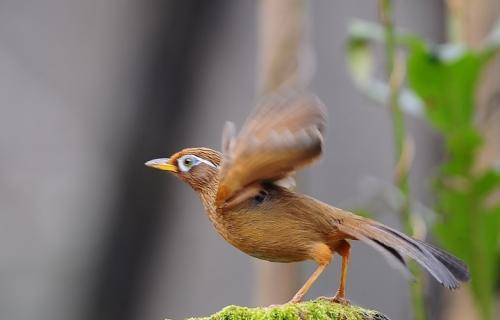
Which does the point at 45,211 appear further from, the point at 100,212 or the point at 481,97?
the point at 481,97

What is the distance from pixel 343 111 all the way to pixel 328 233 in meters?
5.22

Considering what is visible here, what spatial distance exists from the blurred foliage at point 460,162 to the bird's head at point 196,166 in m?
1.91

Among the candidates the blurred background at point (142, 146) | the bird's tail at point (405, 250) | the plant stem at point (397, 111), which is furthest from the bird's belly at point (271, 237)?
the blurred background at point (142, 146)

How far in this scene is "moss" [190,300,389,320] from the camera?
2.72m

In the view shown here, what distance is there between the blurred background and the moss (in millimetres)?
4697

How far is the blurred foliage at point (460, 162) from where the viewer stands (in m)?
4.72

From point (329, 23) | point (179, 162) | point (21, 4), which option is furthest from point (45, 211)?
point (179, 162)

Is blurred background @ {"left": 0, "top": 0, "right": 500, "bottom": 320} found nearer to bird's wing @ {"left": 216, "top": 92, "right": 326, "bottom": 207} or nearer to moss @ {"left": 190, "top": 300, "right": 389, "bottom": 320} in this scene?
moss @ {"left": 190, "top": 300, "right": 389, "bottom": 320}

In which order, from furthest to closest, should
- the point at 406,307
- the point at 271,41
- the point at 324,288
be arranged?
the point at 406,307
the point at 324,288
the point at 271,41

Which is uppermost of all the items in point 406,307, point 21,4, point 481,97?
point 21,4

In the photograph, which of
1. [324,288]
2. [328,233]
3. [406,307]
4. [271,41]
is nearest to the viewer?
[328,233]

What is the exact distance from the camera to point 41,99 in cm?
850

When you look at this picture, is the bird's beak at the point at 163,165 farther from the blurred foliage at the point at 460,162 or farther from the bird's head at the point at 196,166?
the blurred foliage at the point at 460,162

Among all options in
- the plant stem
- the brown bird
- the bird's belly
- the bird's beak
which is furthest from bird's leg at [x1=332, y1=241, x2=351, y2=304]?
the plant stem
